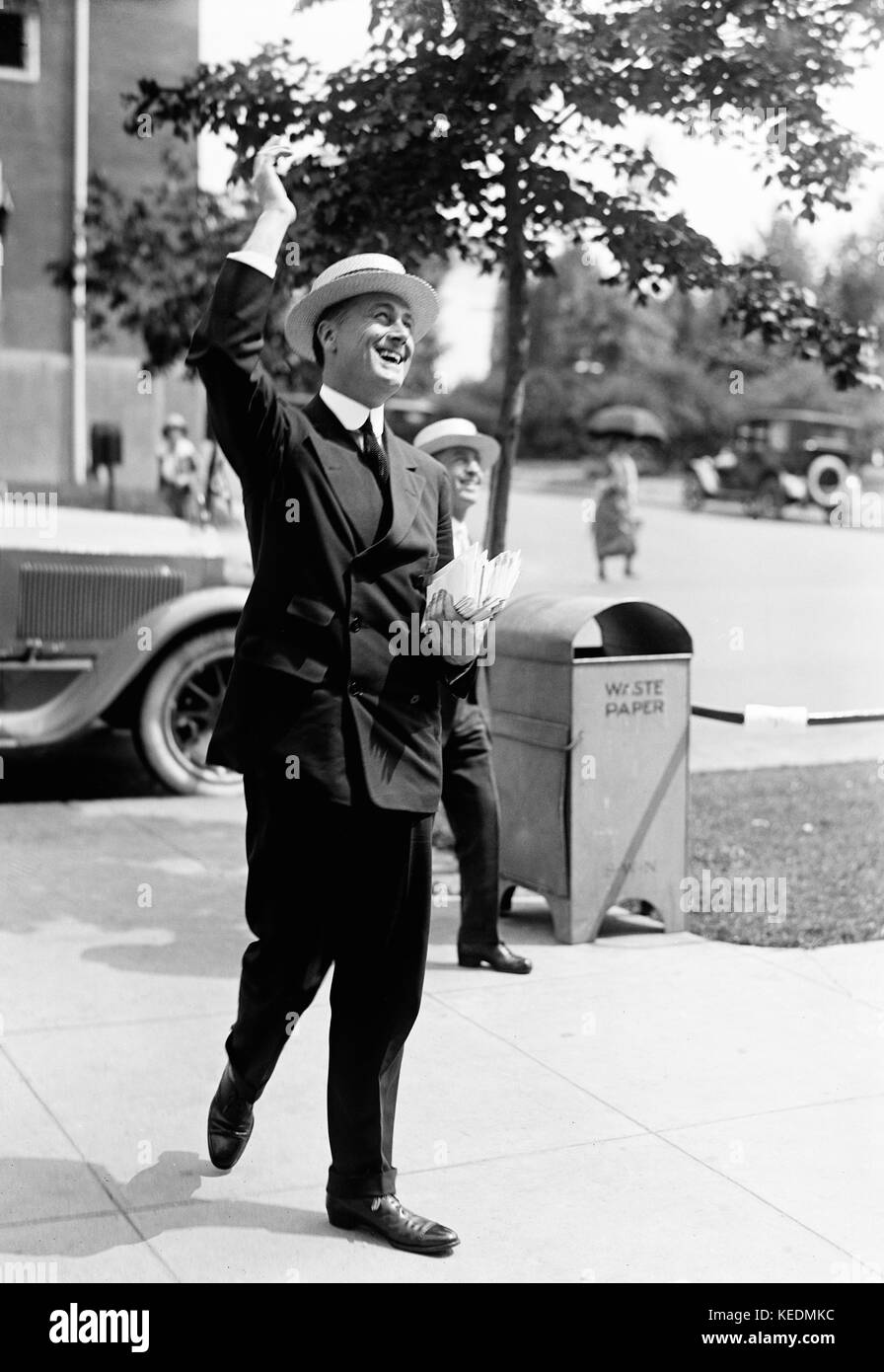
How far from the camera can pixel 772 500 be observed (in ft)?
115

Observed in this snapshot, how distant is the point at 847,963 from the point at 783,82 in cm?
329

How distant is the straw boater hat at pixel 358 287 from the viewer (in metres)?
3.38

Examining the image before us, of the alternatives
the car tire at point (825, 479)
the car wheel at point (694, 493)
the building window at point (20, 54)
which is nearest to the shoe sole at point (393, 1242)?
the building window at point (20, 54)

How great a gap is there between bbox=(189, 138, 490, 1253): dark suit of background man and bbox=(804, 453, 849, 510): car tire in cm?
3313

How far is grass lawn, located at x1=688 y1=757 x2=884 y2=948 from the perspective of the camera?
5988 millimetres

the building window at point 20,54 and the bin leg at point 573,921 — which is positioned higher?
the building window at point 20,54

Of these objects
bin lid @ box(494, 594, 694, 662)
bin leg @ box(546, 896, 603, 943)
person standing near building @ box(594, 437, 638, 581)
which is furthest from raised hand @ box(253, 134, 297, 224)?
person standing near building @ box(594, 437, 638, 581)

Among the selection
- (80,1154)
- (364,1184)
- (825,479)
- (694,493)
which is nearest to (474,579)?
(364,1184)

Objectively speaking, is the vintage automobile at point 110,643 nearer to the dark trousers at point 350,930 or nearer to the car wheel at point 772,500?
the dark trousers at point 350,930

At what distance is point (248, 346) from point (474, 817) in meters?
2.57

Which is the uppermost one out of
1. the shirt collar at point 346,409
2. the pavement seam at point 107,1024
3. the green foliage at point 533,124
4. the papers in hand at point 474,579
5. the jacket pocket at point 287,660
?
the green foliage at point 533,124

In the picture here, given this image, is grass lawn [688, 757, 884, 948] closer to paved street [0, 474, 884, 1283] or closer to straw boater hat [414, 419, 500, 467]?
paved street [0, 474, 884, 1283]

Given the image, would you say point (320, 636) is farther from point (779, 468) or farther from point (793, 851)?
point (779, 468)

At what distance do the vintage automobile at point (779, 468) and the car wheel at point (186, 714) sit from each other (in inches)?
1114
